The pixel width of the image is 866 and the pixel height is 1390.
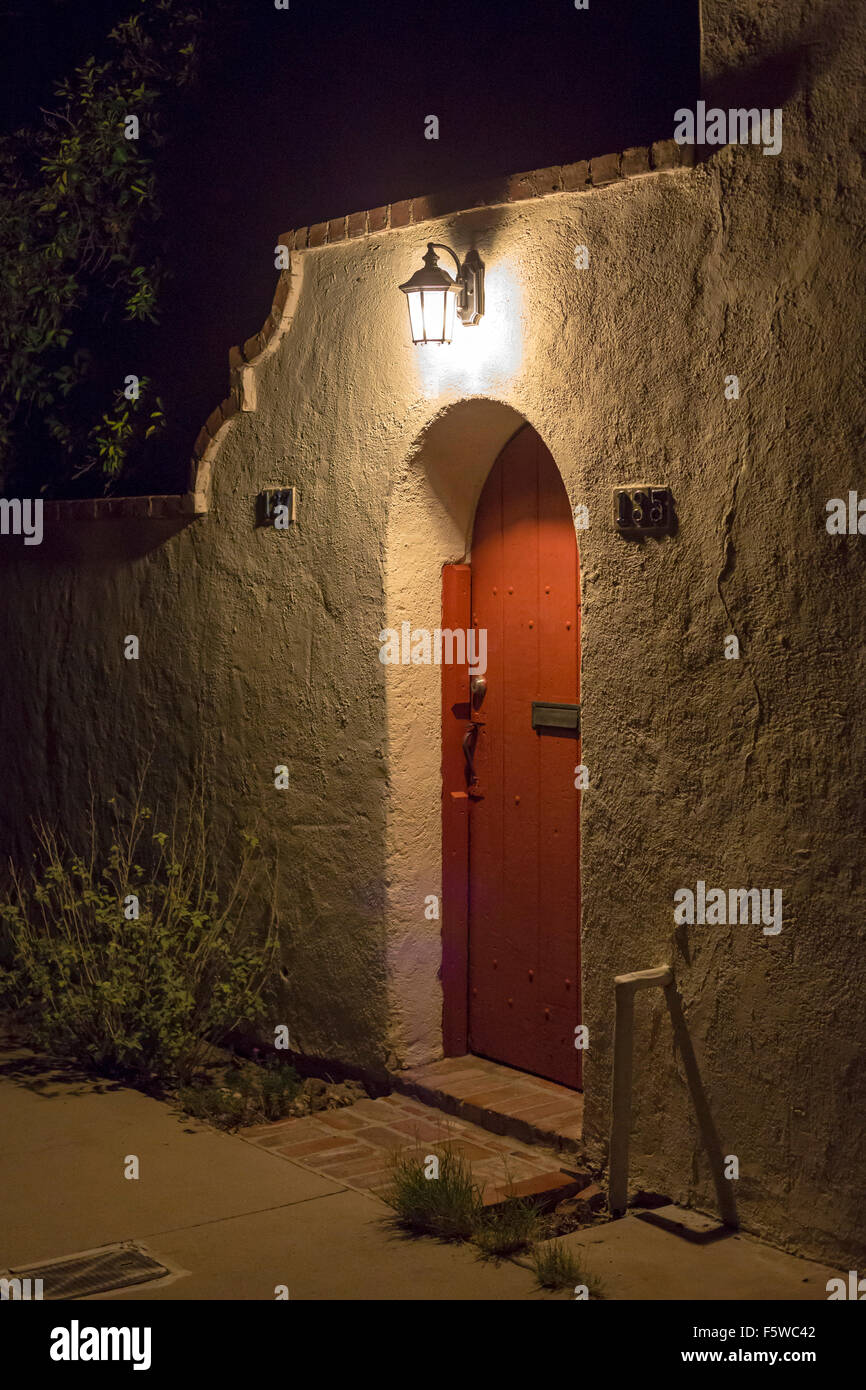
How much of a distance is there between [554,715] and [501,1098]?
4.78 ft

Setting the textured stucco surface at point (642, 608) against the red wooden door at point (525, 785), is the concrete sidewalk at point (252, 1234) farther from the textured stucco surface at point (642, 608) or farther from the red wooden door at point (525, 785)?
the red wooden door at point (525, 785)

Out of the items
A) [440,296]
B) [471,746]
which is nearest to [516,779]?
[471,746]

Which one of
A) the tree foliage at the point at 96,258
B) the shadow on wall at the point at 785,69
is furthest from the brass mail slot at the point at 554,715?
the tree foliage at the point at 96,258

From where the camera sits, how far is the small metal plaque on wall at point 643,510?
4.62 metres

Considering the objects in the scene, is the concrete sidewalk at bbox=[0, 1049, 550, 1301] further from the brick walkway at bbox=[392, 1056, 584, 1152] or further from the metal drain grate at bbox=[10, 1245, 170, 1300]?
the brick walkway at bbox=[392, 1056, 584, 1152]

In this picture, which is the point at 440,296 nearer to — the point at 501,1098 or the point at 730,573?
the point at 730,573

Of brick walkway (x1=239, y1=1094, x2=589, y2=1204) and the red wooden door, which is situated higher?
the red wooden door

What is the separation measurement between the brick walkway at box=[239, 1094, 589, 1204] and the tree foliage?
4168 millimetres

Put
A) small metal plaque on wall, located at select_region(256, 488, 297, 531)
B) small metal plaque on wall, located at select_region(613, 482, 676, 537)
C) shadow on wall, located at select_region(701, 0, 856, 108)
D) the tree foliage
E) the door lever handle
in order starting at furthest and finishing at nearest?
the tree foliage < small metal plaque on wall, located at select_region(256, 488, 297, 531) < the door lever handle < small metal plaque on wall, located at select_region(613, 482, 676, 537) < shadow on wall, located at select_region(701, 0, 856, 108)

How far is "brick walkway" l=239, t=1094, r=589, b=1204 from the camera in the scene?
4.84m

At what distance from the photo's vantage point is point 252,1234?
449 centimetres

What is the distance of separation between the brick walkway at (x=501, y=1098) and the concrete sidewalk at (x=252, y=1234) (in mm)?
151

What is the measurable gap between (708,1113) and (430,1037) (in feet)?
5.24

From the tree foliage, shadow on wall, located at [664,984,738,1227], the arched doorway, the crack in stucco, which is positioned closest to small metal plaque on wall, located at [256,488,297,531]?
the arched doorway
